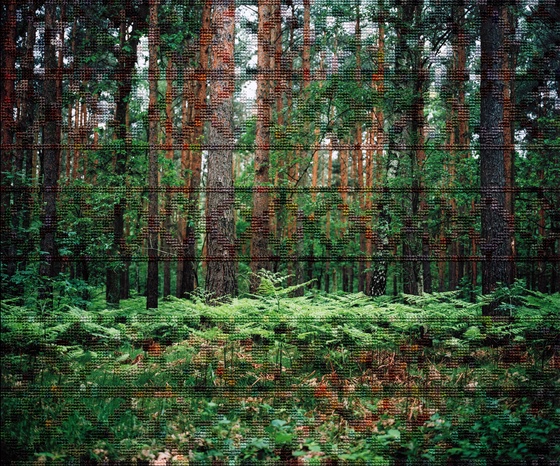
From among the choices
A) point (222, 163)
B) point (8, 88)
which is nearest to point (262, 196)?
point (8, 88)

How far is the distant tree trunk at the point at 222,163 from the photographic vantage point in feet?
10.8

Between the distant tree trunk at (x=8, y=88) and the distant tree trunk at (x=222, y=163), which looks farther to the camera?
the distant tree trunk at (x=222, y=163)

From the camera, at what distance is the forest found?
315 centimetres

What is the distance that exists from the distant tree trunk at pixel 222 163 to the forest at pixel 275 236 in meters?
0.04

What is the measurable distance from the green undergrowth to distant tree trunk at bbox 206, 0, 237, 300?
68 centimetres

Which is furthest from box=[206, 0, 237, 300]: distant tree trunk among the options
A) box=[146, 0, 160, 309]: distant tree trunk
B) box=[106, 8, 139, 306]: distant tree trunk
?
box=[106, 8, 139, 306]: distant tree trunk

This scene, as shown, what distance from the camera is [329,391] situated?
3.48 m

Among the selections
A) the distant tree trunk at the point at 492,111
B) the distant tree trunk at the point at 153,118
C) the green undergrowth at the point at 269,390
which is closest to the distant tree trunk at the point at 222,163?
the distant tree trunk at the point at 153,118

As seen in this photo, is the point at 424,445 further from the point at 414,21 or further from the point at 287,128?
the point at 414,21

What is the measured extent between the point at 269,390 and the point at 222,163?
3.26 m

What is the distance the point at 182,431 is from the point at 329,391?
1.04m

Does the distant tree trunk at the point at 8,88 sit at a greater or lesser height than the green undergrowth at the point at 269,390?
greater

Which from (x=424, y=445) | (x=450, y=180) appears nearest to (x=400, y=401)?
(x=424, y=445)

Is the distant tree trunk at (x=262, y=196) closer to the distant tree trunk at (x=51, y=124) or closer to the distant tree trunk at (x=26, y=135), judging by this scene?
the distant tree trunk at (x=51, y=124)
